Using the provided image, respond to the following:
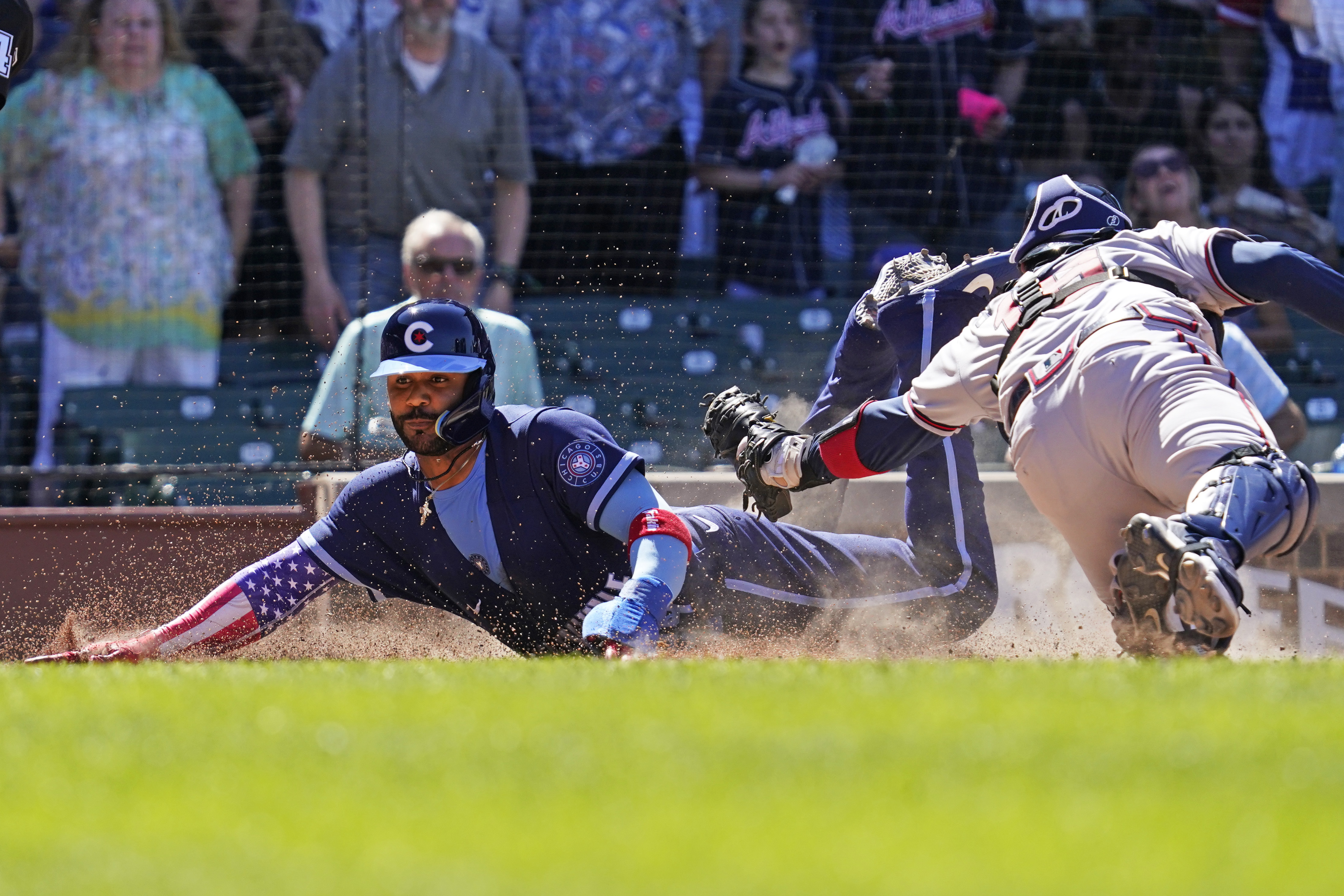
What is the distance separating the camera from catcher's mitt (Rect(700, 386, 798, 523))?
515 cm

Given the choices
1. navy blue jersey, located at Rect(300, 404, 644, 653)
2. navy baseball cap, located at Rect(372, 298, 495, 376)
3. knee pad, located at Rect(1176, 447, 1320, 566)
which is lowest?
navy blue jersey, located at Rect(300, 404, 644, 653)

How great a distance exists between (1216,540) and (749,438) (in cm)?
198

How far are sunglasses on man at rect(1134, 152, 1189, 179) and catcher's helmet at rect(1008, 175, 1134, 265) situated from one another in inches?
139

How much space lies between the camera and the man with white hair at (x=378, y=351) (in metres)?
6.71

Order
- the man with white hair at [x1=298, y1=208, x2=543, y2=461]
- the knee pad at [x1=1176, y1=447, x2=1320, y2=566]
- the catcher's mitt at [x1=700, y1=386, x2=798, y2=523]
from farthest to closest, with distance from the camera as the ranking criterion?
1. the man with white hair at [x1=298, y1=208, x2=543, y2=461]
2. the catcher's mitt at [x1=700, y1=386, x2=798, y2=523]
3. the knee pad at [x1=1176, y1=447, x2=1320, y2=566]

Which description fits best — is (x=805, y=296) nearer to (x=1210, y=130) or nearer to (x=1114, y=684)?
(x=1210, y=130)

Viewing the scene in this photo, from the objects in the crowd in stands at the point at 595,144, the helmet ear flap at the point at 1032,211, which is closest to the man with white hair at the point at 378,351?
the crowd in stands at the point at 595,144

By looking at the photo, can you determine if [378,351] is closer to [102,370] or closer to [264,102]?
[102,370]

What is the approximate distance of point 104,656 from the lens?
471 cm

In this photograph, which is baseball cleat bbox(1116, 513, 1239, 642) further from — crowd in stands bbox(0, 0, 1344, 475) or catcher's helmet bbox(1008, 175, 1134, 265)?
crowd in stands bbox(0, 0, 1344, 475)

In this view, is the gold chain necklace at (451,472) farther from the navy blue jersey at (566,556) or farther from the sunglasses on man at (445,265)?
the sunglasses on man at (445,265)

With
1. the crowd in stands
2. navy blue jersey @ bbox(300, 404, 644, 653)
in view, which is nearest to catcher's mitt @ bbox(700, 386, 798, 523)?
navy blue jersey @ bbox(300, 404, 644, 653)

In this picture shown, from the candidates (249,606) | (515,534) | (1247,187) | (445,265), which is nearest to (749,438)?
(515,534)

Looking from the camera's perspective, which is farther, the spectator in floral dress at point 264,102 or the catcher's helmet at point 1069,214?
the spectator in floral dress at point 264,102
